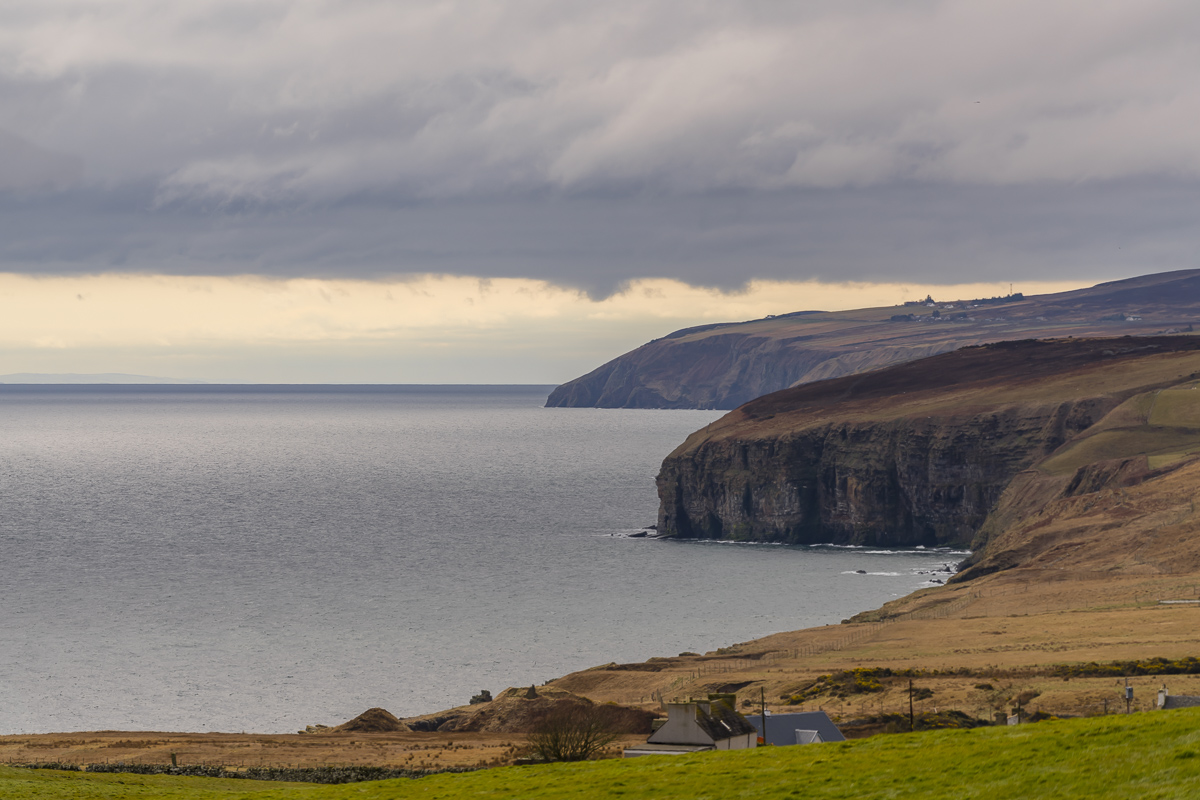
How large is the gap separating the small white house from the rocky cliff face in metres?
123

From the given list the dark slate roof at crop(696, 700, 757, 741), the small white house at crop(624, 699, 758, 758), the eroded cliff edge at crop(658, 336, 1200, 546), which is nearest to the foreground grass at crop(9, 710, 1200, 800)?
the small white house at crop(624, 699, 758, 758)

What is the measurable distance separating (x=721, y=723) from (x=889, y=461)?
12881 centimetres

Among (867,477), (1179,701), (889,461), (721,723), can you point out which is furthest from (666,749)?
(889,461)

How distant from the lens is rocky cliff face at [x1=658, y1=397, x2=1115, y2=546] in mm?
168125

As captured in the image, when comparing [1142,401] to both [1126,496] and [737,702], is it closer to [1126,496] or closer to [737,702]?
[1126,496]

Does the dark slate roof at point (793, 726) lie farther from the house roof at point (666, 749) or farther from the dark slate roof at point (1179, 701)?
the dark slate roof at point (1179, 701)

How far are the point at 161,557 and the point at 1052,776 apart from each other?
451ft

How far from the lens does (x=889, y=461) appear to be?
17412cm

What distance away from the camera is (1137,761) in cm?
2784

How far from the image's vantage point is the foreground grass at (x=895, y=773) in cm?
2744

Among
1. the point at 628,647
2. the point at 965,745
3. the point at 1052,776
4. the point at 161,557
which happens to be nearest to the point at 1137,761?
the point at 1052,776

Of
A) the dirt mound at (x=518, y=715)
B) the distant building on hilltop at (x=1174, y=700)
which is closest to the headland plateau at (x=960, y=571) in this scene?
the dirt mound at (x=518, y=715)

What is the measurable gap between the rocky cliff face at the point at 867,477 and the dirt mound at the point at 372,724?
11203 cm

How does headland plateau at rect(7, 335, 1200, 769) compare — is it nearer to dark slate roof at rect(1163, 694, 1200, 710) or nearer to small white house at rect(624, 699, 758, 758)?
dark slate roof at rect(1163, 694, 1200, 710)
